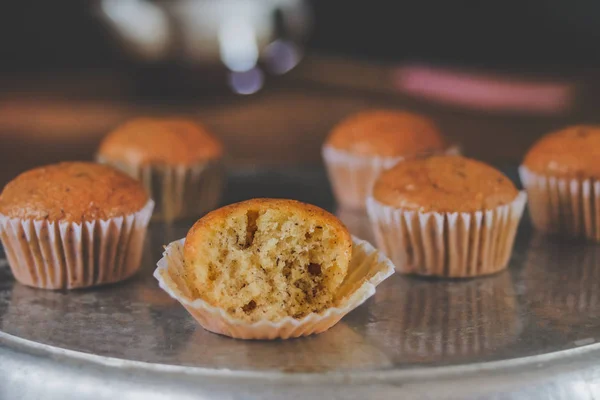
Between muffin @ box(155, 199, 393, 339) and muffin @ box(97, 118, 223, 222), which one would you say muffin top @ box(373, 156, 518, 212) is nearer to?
muffin @ box(155, 199, 393, 339)

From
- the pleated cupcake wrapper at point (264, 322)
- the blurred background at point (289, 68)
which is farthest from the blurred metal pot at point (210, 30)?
the pleated cupcake wrapper at point (264, 322)

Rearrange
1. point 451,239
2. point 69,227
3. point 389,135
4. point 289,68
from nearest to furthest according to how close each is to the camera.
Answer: point 69,227 < point 451,239 < point 389,135 < point 289,68

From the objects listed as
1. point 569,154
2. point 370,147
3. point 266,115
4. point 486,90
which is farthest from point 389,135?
point 486,90

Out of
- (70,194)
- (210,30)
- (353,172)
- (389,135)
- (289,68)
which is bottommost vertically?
(289,68)

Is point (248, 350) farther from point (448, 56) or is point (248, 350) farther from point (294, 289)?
point (448, 56)

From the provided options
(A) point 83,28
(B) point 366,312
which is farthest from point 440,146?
(A) point 83,28

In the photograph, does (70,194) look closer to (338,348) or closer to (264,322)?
(264,322)

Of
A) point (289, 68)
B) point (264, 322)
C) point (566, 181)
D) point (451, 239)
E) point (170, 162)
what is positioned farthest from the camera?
point (289, 68)
